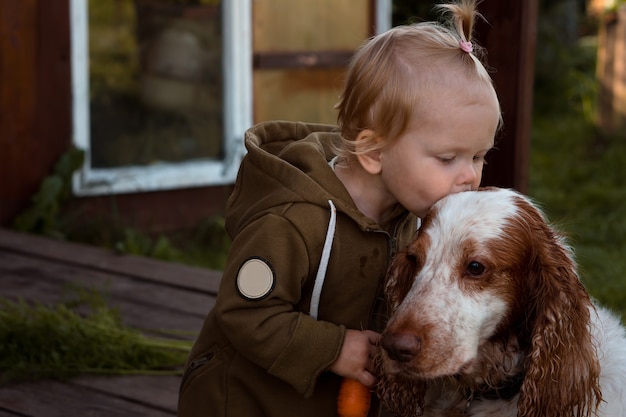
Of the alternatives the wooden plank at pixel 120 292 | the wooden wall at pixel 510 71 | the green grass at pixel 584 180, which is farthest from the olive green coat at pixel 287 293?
the green grass at pixel 584 180

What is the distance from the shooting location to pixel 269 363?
2.72 meters

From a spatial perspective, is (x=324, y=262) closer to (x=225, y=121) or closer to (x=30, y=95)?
(x=30, y=95)

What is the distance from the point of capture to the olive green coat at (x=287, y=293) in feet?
8.85

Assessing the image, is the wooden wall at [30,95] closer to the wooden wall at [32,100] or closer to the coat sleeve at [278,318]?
the wooden wall at [32,100]

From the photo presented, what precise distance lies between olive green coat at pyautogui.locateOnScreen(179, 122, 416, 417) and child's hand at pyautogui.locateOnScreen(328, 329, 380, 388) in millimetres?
24

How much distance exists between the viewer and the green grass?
629 centimetres

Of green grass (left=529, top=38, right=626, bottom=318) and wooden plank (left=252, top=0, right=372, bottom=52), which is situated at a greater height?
wooden plank (left=252, top=0, right=372, bottom=52)

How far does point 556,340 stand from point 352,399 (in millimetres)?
551

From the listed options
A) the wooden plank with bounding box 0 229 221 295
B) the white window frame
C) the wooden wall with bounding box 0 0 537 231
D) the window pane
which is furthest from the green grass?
the wooden wall with bounding box 0 0 537 231

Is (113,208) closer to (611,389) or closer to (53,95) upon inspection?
(53,95)

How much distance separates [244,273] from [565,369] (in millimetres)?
812

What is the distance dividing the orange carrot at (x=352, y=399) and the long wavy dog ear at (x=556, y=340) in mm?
410

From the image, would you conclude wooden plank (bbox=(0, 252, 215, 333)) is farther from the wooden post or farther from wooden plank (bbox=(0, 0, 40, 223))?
the wooden post

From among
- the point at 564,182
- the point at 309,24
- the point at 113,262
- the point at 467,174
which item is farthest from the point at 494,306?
the point at 564,182
